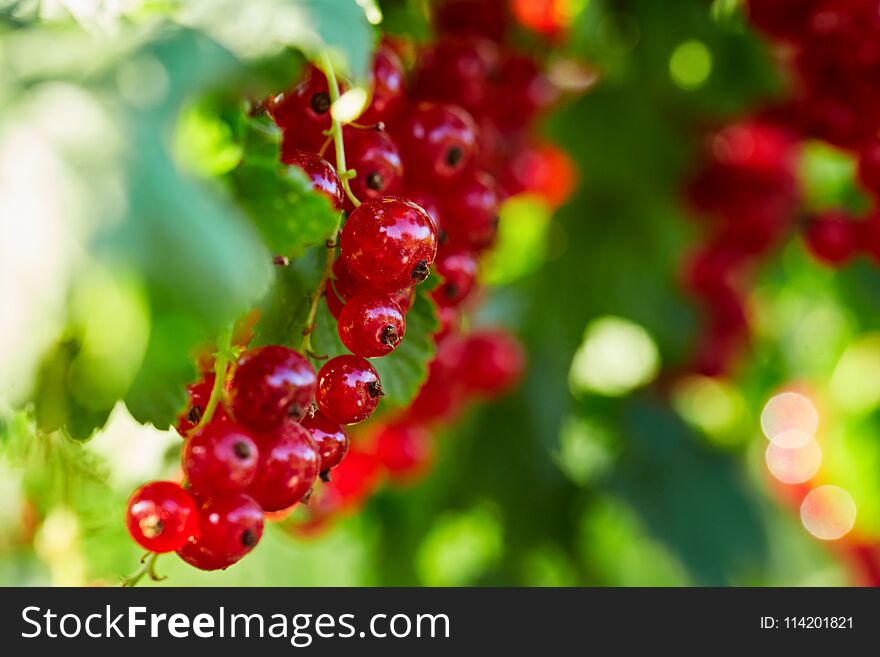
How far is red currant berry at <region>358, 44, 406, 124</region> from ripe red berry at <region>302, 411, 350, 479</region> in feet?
0.65

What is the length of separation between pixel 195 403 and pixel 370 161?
0.17 meters

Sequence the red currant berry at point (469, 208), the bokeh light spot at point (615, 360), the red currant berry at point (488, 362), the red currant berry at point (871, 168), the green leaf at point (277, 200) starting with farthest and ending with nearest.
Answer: the bokeh light spot at point (615, 360) → the red currant berry at point (488, 362) → the red currant berry at point (871, 168) → the red currant berry at point (469, 208) → the green leaf at point (277, 200)

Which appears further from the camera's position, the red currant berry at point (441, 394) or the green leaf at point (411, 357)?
the red currant berry at point (441, 394)

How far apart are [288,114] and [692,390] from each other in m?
1.31

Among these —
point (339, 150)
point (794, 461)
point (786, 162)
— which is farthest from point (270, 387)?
point (794, 461)

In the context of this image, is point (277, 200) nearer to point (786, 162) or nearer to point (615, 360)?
point (786, 162)

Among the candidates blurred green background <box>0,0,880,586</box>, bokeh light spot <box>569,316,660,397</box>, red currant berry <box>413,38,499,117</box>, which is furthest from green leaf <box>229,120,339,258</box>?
bokeh light spot <box>569,316,660,397</box>

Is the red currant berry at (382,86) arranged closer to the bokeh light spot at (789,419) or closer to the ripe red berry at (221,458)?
the ripe red berry at (221,458)

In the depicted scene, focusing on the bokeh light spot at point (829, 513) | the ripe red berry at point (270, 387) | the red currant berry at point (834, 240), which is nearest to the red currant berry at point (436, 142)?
the ripe red berry at point (270, 387)

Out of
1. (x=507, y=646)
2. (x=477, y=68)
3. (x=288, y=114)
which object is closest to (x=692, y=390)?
(x=507, y=646)

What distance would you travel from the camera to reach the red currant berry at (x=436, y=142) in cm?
64

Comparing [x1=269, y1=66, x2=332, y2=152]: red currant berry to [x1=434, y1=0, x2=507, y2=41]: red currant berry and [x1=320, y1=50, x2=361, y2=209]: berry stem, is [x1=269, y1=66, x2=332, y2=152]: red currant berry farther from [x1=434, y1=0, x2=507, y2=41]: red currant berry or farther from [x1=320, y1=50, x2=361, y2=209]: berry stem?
[x1=434, y1=0, x2=507, y2=41]: red currant berry

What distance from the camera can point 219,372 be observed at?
48 cm

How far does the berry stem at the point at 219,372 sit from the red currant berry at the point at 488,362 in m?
0.88
